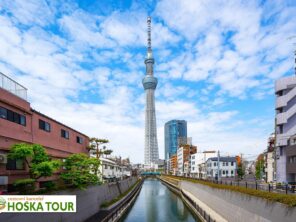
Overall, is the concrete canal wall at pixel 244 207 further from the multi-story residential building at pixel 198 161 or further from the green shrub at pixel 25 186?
the multi-story residential building at pixel 198 161

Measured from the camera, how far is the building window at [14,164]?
22.2 metres

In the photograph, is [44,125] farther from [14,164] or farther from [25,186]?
[25,186]

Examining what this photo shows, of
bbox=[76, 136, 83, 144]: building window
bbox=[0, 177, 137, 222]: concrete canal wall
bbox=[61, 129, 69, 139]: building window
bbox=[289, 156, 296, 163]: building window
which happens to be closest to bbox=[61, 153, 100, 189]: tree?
bbox=[0, 177, 137, 222]: concrete canal wall

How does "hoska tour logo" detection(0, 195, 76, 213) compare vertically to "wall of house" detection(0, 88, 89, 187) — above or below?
below

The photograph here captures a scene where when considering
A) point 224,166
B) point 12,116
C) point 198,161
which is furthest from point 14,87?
point 198,161

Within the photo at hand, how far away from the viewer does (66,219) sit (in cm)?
2358

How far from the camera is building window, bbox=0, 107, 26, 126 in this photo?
2169 cm

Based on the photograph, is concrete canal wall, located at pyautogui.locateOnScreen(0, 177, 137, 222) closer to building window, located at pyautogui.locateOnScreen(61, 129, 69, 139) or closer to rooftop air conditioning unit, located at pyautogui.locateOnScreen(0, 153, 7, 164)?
rooftop air conditioning unit, located at pyautogui.locateOnScreen(0, 153, 7, 164)

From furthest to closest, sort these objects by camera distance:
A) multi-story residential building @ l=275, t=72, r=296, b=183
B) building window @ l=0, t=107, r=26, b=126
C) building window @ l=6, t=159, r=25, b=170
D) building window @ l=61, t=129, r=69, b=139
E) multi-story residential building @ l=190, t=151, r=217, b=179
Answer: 1. multi-story residential building @ l=190, t=151, r=217, b=179
2. multi-story residential building @ l=275, t=72, r=296, b=183
3. building window @ l=61, t=129, r=69, b=139
4. building window @ l=6, t=159, r=25, b=170
5. building window @ l=0, t=107, r=26, b=126

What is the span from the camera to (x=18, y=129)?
77.8ft

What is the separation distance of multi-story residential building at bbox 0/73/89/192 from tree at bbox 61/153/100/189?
2264 millimetres

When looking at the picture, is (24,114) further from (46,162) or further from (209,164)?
(209,164)

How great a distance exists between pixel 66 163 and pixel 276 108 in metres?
34.3

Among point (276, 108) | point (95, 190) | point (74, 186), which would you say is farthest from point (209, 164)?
point (74, 186)
